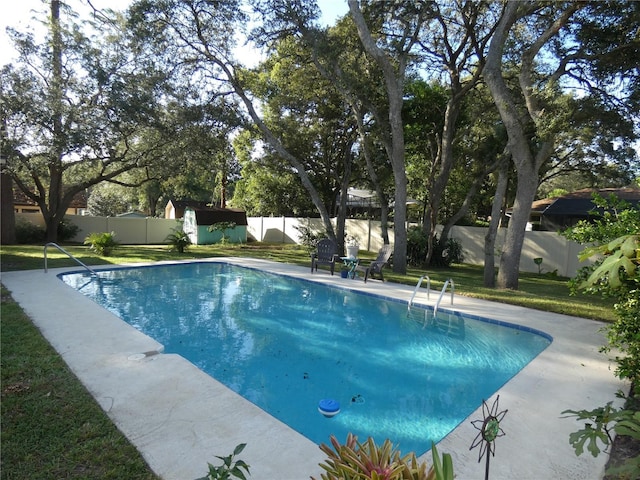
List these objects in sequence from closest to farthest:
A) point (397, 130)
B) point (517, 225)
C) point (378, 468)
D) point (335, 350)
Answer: point (378, 468)
point (335, 350)
point (517, 225)
point (397, 130)

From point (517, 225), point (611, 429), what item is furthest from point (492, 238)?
point (611, 429)

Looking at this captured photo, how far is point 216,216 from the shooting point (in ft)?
68.7

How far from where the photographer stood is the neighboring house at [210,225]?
20.3m

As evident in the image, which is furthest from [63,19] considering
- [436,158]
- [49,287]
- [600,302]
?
[600,302]

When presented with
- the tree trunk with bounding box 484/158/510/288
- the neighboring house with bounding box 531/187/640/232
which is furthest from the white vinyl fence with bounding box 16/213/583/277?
the neighboring house with bounding box 531/187/640/232

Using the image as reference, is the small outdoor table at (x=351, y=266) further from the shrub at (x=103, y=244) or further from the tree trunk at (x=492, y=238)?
the shrub at (x=103, y=244)

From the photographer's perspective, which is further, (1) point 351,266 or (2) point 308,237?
(2) point 308,237

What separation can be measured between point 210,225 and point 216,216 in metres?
0.74

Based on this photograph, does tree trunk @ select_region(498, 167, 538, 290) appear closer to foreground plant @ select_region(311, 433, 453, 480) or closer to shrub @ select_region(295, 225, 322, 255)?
foreground plant @ select_region(311, 433, 453, 480)

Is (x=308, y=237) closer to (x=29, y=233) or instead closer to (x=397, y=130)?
(x=397, y=130)

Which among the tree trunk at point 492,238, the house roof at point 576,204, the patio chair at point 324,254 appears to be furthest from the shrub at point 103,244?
the house roof at point 576,204

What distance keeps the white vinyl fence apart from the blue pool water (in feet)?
23.8

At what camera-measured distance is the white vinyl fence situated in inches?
528

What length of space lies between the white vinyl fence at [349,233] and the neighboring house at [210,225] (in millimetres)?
1610
